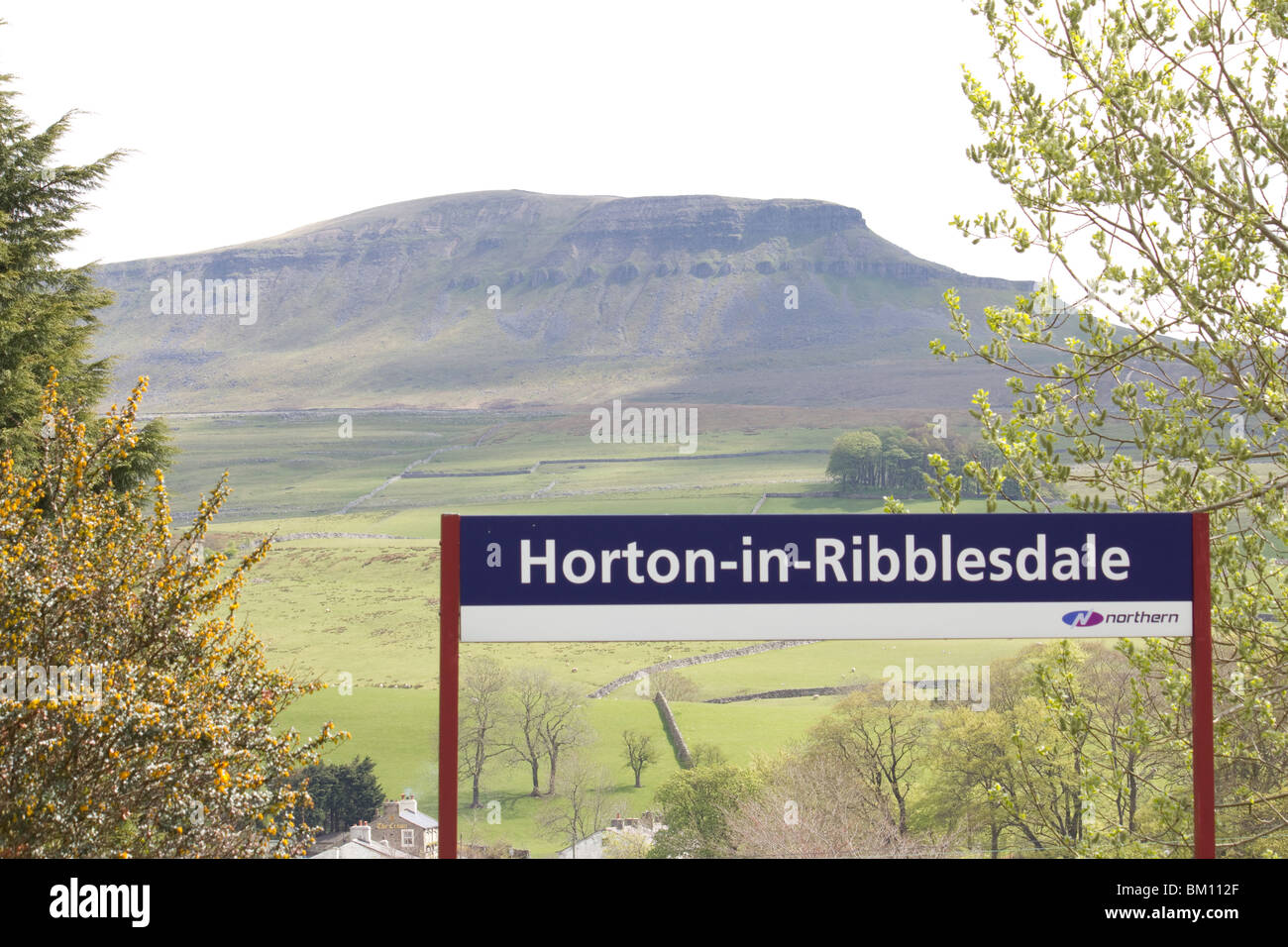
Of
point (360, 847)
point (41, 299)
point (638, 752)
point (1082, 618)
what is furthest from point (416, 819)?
point (1082, 618)

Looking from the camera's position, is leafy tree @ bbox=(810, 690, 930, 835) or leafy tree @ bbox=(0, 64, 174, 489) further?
leafy tree @ bbox=(810, 690, 930, 835)

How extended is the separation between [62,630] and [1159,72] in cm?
1013

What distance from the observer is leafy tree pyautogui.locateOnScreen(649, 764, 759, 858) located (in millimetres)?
61469

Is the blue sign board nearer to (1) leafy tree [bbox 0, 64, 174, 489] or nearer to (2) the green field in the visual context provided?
(1) leafy tree [bbox 0, 64, 174, 489]

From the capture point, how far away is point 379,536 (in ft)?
601

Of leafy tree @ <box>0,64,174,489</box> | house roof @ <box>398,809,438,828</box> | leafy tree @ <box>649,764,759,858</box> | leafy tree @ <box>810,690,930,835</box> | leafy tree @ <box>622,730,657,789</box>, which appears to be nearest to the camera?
leafy tree @ <box>0,64,174,489</box>

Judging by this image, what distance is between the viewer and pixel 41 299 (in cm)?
2034

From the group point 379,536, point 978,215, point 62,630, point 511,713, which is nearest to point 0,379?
point 62,630

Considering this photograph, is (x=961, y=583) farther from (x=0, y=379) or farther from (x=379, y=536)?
(x=379, y=536)

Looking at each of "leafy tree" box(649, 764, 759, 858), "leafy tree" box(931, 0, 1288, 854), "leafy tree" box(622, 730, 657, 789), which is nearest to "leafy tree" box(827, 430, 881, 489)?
"leafy tree" box(622, 730, 657, 789)

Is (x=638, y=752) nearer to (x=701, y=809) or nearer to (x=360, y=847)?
(x=701, y=809)

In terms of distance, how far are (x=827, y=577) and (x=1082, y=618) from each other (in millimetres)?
1260

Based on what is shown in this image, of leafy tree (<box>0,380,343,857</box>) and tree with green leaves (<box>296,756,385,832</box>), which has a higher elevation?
leafy tree (<box>0,380,343,857</box>)

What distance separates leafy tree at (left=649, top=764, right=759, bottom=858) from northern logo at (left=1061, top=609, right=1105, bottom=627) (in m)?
55.3
